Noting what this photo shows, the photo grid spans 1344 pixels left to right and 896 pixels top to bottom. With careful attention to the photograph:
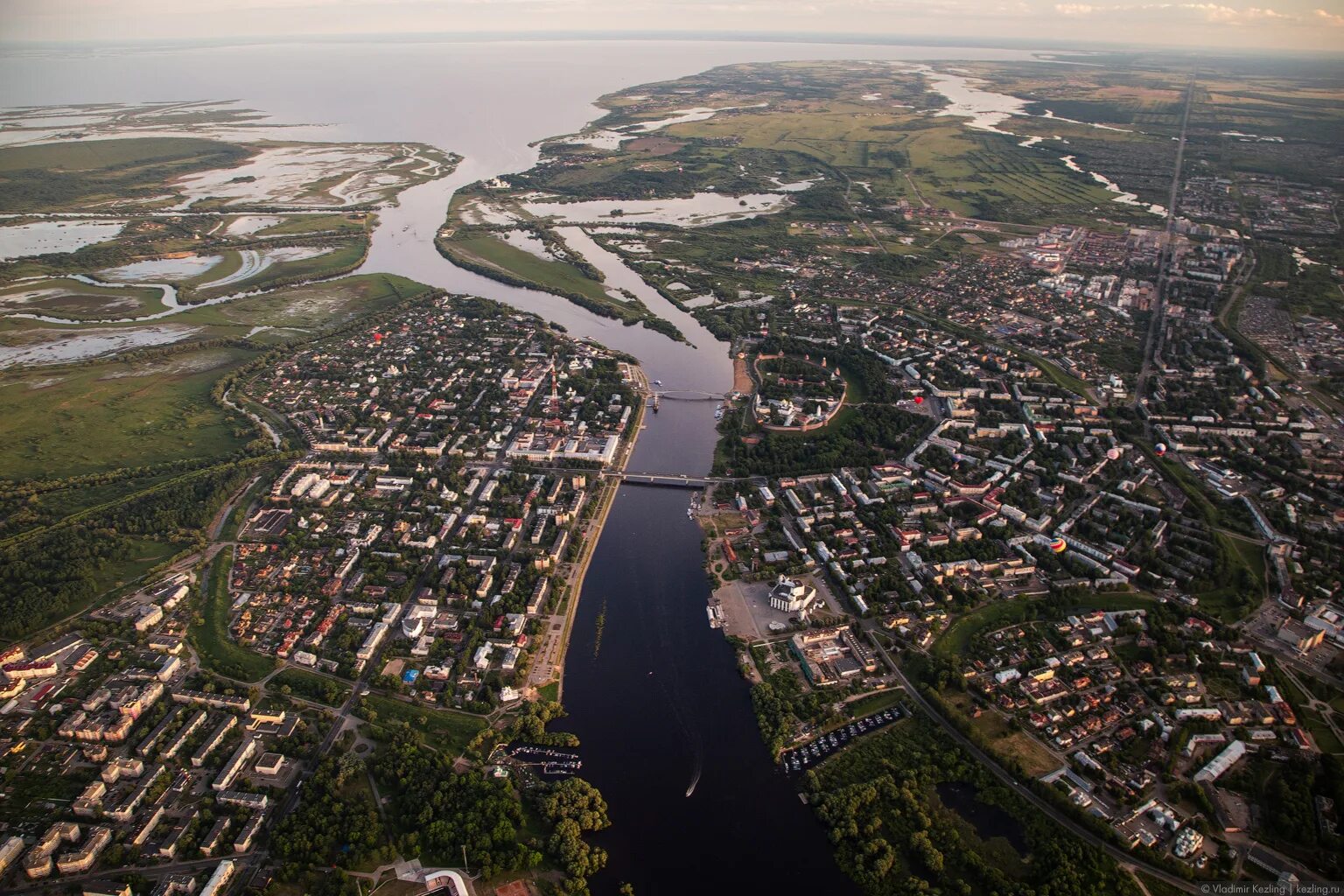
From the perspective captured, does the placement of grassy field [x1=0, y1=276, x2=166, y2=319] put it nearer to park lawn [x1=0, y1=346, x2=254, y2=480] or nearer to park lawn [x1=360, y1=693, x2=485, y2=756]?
park lawn [x1=0, y1=346, x2=254, y2=480]

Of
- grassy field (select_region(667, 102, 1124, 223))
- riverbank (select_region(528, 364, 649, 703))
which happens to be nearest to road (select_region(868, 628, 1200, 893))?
riverbank (select_region(528, 364, 649, 703))

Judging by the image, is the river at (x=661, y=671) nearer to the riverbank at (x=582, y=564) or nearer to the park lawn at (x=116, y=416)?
the riverbank at (x=582, y=564)

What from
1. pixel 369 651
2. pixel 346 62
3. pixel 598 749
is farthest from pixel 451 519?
pixel 346 62

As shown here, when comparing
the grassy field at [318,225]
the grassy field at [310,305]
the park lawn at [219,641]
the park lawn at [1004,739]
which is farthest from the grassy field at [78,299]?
the park lawn at [1004,739]

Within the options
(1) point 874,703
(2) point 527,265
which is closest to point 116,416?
(2) point 527,265

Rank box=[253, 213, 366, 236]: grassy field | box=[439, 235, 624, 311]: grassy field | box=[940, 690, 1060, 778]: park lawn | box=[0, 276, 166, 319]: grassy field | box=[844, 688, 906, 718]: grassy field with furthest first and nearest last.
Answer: box=[253, 213, 366, 236]: grassy field
box=[439, 235, 624, 311]: grassy field
box=[0, 276, 166, 319]: grassy field
box=[844, 688, 906, 718]: grassy field
box=[940, 690, 1060, 778]: park lawn

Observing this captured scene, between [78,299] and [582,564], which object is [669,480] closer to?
[582,564]

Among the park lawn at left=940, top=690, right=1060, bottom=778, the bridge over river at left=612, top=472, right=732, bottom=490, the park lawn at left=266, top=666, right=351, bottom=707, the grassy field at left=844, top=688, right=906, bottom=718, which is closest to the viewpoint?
the park lawn at left=940, top=690, right=1060, bottom=778
